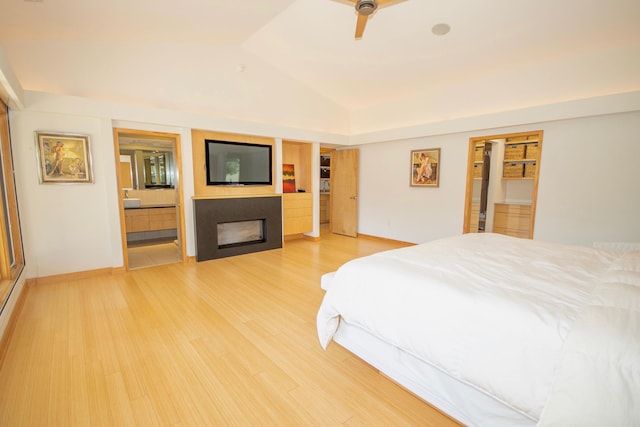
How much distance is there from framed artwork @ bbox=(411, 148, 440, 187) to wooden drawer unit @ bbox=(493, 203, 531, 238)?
1685 millimetres

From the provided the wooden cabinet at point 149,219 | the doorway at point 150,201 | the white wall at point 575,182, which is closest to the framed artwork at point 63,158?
the doorway at point 150,201

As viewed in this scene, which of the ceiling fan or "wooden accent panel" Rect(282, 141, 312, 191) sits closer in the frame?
the ceiling fan

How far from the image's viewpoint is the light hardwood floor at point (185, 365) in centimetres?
155

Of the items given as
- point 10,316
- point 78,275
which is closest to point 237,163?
point 78,275

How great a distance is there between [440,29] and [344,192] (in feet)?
12.5

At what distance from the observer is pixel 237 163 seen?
4902 millimetres

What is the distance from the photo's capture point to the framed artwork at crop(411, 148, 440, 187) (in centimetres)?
509

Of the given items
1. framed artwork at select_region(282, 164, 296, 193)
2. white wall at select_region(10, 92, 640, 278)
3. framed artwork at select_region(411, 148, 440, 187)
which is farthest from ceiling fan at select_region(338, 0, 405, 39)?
framed artwork at select_region(282, 164, 296, 193)

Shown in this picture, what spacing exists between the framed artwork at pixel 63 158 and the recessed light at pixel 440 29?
452 centimetres

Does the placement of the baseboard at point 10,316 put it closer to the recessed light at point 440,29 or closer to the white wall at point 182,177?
the white wall at point 182,177

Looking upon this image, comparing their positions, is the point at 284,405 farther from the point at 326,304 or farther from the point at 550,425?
the point at 550,425

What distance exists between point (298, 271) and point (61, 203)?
10.0ft

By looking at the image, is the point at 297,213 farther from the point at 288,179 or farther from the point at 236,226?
the point at 236,226

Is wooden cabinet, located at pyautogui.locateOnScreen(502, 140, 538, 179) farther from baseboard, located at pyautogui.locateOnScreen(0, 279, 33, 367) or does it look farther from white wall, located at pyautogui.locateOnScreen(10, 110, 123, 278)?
baseboard, located at pyautogui.locateOnScreen(0, 279, 33, 367)
